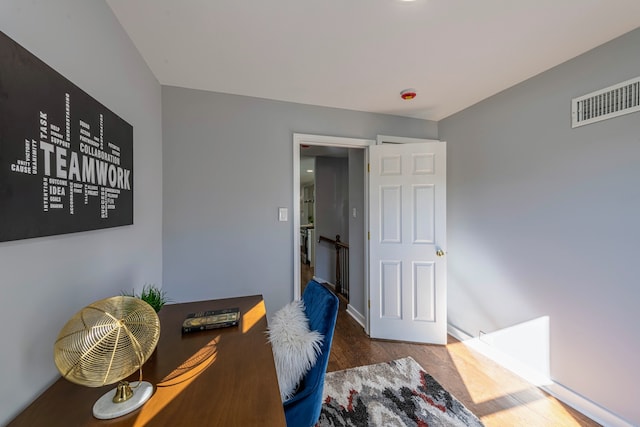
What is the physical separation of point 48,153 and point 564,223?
2740 mm

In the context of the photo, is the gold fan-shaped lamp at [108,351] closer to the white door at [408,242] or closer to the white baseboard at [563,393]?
the white door at [408,242]

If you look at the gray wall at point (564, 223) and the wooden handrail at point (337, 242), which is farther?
the wooden handrail at point (337, 242)

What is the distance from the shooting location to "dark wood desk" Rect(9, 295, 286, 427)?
681 mm

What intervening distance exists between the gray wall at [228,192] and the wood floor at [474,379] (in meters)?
0.82

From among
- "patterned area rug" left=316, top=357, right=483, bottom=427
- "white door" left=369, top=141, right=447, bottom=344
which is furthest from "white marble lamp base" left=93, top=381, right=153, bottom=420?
"white door" left=369, top=141, right=447, bottom=344

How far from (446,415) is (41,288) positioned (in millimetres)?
2127

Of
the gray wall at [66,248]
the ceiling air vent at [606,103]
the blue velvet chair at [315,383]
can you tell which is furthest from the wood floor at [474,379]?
the ceiling air vent at [606,103]

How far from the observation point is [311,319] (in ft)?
4.14

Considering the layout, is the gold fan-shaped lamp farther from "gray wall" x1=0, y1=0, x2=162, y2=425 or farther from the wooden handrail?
the wooden handrail

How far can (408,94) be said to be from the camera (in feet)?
7.07

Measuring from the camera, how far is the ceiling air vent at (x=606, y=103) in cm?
141

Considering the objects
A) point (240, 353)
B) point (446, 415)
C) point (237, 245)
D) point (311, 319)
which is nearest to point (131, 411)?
point (240, 353)

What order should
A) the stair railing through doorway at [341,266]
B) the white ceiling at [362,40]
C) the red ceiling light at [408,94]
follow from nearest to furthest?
1. the white ceiling at [362,40]
2. the red ceiling light at [408,94]
3. the stair railing through doorway at [341,266]

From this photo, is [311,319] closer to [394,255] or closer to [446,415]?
[446,415]
